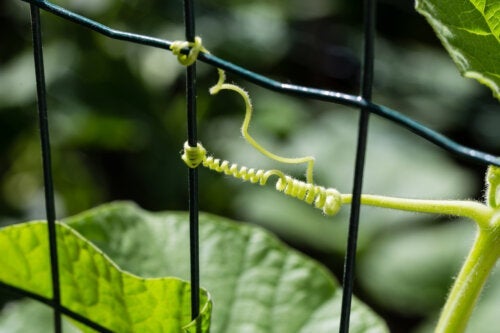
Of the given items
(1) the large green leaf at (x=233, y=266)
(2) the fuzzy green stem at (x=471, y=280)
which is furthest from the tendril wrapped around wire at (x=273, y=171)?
(1) the large green leaf at (x=233, y=266)

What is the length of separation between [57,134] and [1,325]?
4.23 ft

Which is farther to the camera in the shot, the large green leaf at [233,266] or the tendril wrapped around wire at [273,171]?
the large green leaf at [233,266]

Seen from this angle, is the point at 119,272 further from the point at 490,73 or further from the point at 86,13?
the point at 86,13

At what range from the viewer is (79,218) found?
1.02 metres

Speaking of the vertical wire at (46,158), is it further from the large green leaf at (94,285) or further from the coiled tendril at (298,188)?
the coiled tendril at (298,188)

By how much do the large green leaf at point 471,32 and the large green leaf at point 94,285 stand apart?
284 mm

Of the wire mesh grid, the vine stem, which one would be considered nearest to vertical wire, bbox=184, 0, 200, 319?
the wire mesh grid

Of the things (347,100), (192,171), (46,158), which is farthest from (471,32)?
(46,158)

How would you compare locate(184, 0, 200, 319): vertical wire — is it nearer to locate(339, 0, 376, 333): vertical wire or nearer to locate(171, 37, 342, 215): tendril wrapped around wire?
locate(171, 37, 342, 215): tendril wrapped around wire

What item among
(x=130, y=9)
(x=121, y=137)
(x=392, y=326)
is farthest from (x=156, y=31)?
(x=392, y=326)

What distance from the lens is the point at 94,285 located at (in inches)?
33.9

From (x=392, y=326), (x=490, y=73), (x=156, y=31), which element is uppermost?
(x=490, y=73)

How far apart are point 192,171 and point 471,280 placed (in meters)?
0.23

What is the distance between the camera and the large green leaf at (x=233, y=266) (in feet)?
3.17
